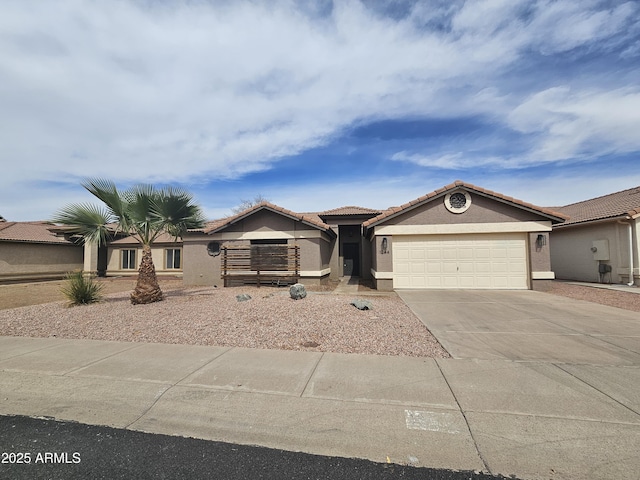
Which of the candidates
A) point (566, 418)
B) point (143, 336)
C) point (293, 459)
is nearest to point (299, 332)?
point (143, 336)

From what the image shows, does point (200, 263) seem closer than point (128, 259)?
Yes

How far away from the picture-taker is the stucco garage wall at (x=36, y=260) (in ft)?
64.2

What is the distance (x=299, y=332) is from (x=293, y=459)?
4.20 meters

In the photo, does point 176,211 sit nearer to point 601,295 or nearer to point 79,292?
point 79,292

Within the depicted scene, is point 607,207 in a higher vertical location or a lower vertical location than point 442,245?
higher

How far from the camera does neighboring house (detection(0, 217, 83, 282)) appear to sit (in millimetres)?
19625

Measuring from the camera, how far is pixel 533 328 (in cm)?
724

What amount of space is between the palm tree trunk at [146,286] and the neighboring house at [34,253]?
1472 centimetres

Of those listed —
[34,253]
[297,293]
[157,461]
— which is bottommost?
[157,461]

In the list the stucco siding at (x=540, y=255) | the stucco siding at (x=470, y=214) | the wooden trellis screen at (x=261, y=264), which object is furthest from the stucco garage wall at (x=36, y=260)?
the stucco siding at (x=540, y=255)

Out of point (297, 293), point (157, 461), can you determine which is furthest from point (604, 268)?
point (157, 461)

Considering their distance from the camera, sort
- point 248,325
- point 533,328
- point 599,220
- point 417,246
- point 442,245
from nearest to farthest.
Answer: point 533,328
point 248,325
point 442,245
point 417,246
point 599,220

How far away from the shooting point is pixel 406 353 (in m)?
5.67

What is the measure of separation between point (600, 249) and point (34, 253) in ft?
105
